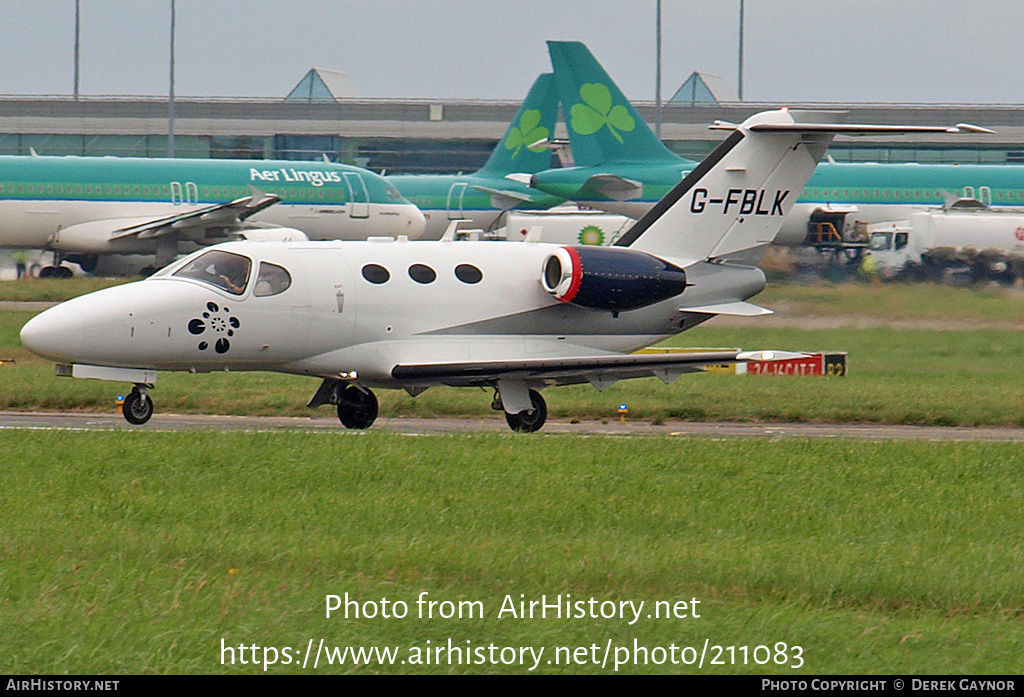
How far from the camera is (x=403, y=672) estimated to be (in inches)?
282

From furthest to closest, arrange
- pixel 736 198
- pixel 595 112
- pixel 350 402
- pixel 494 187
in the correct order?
pixel 494 187 → pixel 595 112 → pixel 736 198 → pixel 350 402

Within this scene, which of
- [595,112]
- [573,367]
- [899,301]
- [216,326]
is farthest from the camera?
[595,112]

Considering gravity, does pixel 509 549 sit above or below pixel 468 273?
below

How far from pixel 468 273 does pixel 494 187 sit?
44.4 metres

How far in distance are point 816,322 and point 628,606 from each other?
19785mm

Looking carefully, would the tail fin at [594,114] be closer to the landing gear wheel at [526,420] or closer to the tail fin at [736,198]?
the tail fin at [736,198]

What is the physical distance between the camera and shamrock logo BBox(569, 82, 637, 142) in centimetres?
4775

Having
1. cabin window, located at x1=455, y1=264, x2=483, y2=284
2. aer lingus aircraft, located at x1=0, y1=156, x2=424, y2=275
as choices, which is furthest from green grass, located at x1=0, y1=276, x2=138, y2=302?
cabin window, located at x1=455, y1=264, x2=483, y2=284

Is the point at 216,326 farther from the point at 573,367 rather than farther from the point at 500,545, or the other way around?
the point at 500,545

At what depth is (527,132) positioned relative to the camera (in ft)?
217

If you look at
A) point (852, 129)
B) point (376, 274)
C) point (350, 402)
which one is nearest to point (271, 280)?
point (376, 274)

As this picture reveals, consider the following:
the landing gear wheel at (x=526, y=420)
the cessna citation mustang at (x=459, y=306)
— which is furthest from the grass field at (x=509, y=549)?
the landing gear wheel at (x=526, y=420)
